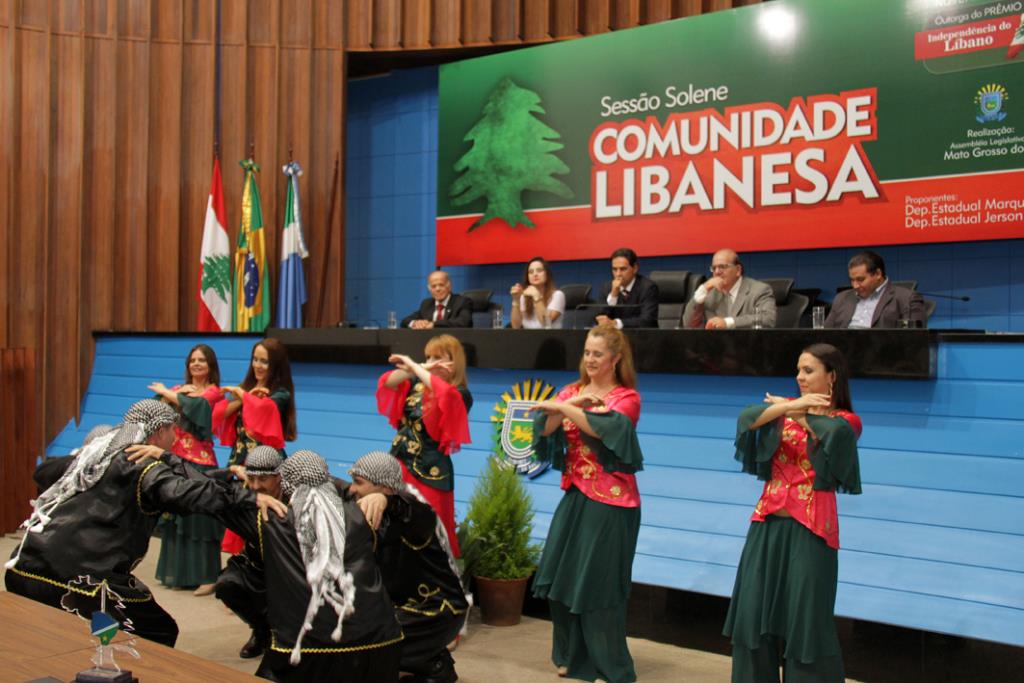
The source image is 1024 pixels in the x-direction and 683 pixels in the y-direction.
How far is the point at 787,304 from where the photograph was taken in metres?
6.80

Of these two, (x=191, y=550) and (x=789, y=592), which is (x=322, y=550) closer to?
(x=789, y=592)

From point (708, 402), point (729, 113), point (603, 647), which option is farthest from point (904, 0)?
point (603, 647)

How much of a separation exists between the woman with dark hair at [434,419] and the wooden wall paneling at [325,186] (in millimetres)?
4711

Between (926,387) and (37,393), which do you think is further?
(37,393)

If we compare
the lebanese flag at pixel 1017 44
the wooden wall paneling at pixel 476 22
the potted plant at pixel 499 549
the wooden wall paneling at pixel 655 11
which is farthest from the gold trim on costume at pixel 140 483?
the wooden wall paneling at pixel 476 22

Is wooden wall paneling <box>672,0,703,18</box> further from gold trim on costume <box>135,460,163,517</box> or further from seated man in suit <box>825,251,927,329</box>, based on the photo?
gold trim on costume <box>135,460,163,517</box>

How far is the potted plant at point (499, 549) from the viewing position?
4.97 meters

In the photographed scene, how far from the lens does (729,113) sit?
25.6 ft

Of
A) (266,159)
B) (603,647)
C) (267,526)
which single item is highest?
(266,159)

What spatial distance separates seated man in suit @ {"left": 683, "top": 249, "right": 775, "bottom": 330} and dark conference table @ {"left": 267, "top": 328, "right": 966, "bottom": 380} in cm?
43

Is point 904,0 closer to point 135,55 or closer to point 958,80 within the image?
point 958,80

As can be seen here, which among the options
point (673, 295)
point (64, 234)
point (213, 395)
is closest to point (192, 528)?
point (213, 395)

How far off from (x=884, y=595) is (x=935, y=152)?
379 centimetres

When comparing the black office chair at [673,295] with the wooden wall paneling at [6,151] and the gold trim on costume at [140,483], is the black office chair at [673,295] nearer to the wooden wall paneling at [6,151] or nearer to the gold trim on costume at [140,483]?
the gold trim on costume at [140,483]
